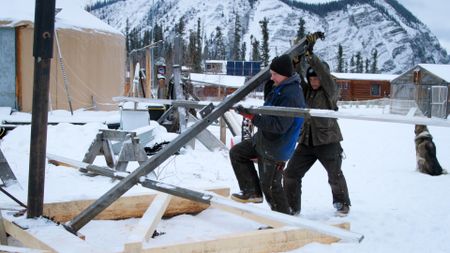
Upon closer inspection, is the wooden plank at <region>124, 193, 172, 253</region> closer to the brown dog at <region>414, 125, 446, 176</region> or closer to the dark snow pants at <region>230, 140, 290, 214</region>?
the dark snow pants at <region>230, 140, 290, 214</region>

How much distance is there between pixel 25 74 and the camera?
10953 mm

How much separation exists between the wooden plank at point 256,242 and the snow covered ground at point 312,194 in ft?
0.31

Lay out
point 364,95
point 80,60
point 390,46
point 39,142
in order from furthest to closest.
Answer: point 390,46 < point 364,95 < point 80,60 < point 39,142

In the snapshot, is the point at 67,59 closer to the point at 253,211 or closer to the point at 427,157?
the point at 427,157

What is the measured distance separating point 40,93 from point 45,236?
86 cm

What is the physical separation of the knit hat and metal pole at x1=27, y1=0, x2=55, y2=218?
154cm

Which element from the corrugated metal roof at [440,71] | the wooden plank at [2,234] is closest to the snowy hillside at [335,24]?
the corrugated metal roof at [440,71]

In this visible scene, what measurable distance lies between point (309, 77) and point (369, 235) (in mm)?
1455

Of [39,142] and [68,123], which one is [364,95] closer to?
[68,123]

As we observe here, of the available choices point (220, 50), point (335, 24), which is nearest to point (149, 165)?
point (220, 50)

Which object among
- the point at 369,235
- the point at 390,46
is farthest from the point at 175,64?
the point at 390,46

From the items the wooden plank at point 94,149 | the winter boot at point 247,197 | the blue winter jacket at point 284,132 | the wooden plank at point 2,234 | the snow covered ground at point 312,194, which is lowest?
the snow covered ground at point 312,194

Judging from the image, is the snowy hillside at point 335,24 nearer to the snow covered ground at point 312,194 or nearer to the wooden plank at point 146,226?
the snow covered ground at point 312,194

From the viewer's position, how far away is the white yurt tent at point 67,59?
35.6 feet
